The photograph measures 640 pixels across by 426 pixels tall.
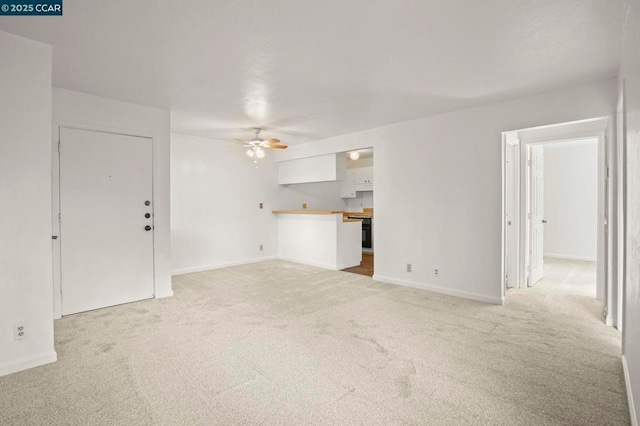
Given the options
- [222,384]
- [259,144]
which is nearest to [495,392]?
[222,384]

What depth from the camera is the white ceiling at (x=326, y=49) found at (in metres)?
2.02

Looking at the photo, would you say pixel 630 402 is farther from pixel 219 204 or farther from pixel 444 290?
pixel 219 204

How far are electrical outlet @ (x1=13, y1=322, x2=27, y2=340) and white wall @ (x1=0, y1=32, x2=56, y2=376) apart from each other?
23mm

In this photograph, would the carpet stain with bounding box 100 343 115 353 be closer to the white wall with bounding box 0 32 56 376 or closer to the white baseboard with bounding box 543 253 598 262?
the white wall with bounding box 0 32 56 376

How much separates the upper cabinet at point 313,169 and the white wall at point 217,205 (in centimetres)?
29

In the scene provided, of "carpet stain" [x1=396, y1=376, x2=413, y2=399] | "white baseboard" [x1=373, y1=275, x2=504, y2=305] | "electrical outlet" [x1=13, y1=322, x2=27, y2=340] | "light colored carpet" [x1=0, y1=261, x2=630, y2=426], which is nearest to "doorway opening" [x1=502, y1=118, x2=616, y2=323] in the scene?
"white baseboard" [x1=373, y1=275, x2=504, y2=305]

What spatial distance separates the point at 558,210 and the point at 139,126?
8.33m

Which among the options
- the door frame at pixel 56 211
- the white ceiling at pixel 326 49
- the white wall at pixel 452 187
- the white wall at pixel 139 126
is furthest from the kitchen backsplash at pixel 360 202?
the door frame at pixel 56 211

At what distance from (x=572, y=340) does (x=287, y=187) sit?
220 inches

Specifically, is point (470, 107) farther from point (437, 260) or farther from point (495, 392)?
point (495, 392)

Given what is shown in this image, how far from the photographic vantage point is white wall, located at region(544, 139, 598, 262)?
22.3ft

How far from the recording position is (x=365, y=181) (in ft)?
27.5

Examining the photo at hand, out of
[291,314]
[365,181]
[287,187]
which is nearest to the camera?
[291,314]

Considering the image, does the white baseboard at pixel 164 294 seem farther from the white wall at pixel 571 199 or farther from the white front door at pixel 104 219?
the white wall at pixel 571 199
